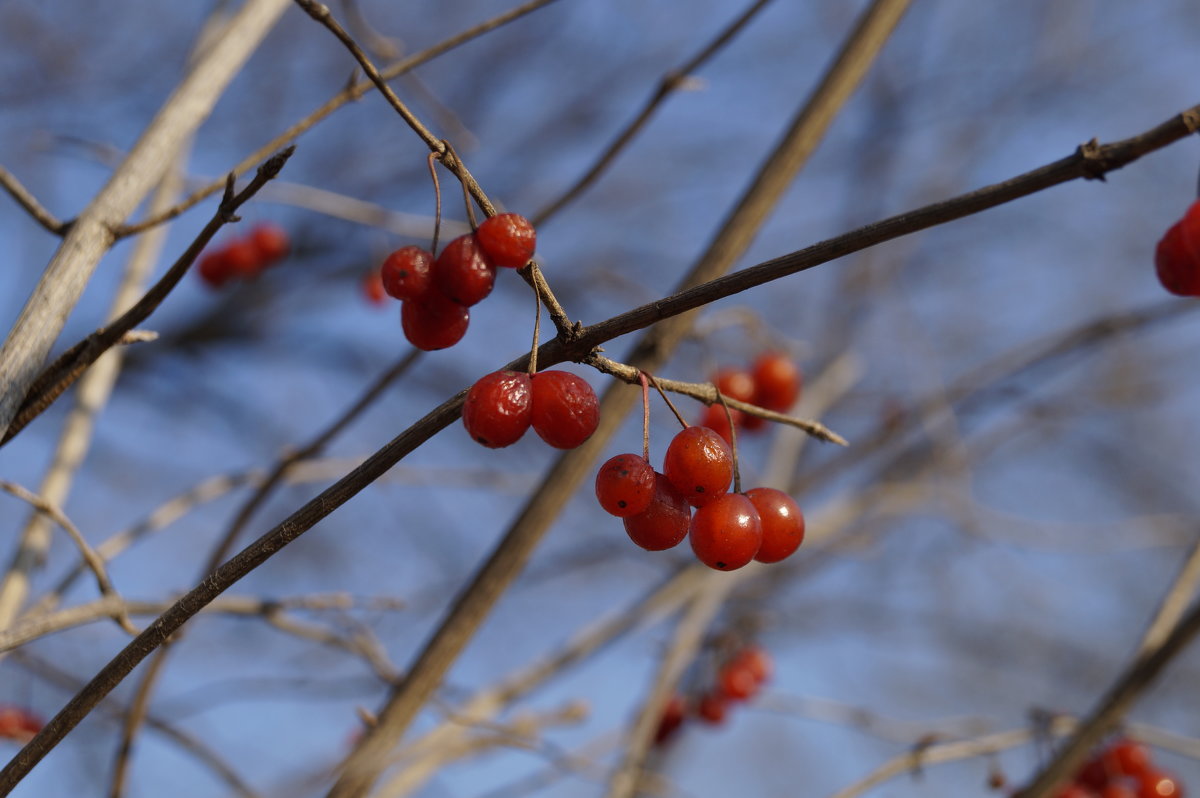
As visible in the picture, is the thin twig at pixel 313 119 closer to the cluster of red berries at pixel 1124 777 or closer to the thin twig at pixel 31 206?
the thin twig at pixel 31 206

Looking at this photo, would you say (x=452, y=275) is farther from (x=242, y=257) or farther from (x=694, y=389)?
(x=242, y=257)

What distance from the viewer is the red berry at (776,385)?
2.93 metres

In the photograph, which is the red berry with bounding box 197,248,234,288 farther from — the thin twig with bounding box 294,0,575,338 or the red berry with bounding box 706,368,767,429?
the thin twig with bounding box 294,0,575,338

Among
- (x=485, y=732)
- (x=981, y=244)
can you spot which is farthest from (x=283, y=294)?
(x=485, y=732)

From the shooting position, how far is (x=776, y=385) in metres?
2.93

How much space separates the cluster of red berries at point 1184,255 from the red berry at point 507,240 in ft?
2.02

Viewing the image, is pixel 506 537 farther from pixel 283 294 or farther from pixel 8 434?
pixel 283 294

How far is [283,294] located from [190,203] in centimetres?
696

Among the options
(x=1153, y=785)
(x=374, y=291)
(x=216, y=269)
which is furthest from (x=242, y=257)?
(x=1153, y=785)

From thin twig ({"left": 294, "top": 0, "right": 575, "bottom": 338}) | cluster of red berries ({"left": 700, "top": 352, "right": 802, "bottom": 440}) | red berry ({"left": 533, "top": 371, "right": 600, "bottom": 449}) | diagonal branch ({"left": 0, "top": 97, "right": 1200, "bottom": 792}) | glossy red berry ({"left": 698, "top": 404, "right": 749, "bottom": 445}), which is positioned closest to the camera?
diagonal branch ({"left": 0, "top": 97, "right": 1200, "bottom": 792})

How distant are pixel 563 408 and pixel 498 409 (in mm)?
65

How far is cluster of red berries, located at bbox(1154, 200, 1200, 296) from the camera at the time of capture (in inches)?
38.1

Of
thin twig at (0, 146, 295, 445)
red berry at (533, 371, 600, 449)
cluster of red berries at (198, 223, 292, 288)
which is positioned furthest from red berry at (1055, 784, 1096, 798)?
cluster of red berries at (198, 223, 292, 288)

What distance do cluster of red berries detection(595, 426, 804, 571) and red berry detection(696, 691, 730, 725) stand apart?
232 centimetres
